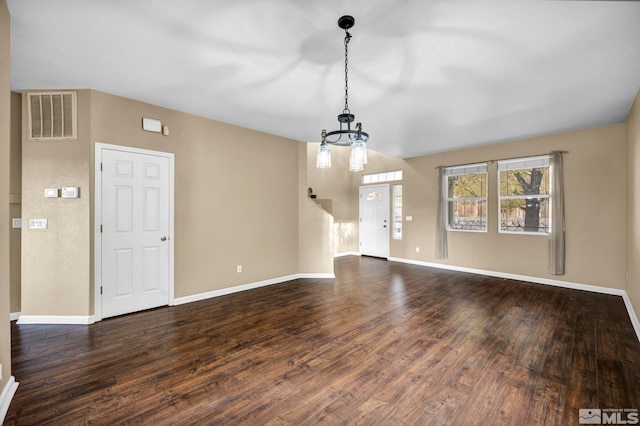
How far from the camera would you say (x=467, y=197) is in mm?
6098

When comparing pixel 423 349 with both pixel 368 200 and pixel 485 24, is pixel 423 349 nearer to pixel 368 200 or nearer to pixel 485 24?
pixel 485 24

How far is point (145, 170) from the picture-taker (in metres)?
3.74

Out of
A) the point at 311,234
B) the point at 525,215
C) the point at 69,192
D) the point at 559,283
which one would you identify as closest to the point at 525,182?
the point at 525,215

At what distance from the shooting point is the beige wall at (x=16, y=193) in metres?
3.32

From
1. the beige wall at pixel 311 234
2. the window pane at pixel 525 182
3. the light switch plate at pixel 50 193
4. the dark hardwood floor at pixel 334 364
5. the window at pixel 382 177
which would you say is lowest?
the dark hardwood floor at pixel 334 364

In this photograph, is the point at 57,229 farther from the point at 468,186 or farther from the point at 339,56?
the point at 468,186

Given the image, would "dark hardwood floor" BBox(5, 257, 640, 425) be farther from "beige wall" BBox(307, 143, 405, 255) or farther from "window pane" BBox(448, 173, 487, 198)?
"beige wall" BBox(307, 143, 405, 255)

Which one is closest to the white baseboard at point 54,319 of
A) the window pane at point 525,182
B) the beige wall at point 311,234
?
the beige wall at point 311,234

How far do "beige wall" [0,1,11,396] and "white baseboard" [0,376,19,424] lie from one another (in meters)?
0.04

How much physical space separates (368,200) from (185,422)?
697 cm

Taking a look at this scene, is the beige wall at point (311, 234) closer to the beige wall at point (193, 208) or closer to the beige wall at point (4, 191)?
the beige wall at point (193, 208)

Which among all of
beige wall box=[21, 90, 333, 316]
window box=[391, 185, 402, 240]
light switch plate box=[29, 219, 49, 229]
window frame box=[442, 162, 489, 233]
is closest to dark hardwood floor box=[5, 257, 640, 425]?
beige wall box=[21, 90, 333, 316]

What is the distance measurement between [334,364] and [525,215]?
486 cm

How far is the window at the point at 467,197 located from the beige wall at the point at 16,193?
7005 millimetres
